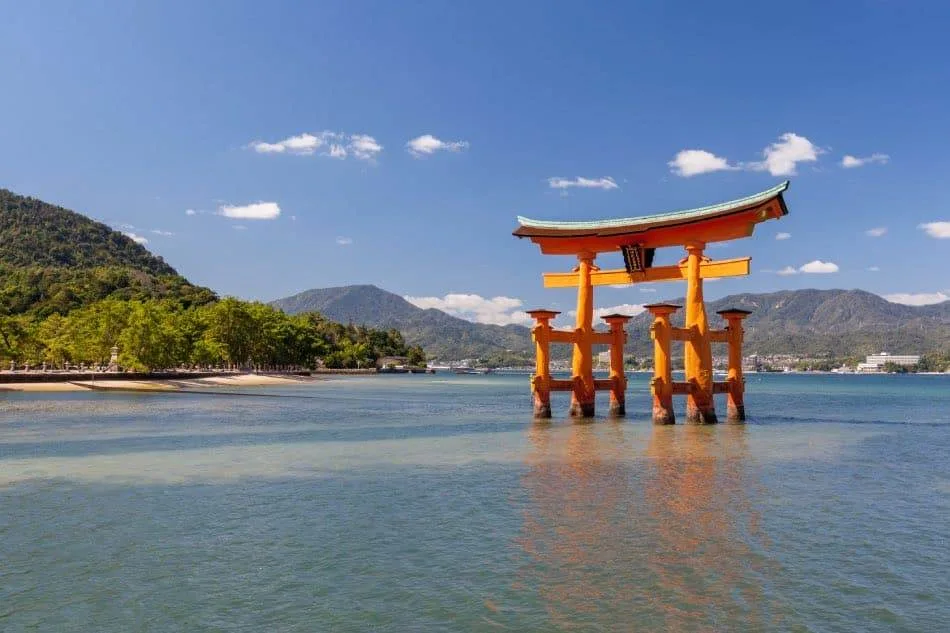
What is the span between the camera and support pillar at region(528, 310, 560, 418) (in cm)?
2798

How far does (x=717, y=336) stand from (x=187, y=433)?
2183 centimetres

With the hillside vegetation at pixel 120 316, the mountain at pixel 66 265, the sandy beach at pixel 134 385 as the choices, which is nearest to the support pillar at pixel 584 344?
the sandy beach at pixel 134 385

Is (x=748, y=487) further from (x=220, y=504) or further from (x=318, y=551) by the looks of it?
(x=220, y=504)

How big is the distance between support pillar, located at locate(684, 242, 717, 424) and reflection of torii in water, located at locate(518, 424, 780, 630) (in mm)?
9715

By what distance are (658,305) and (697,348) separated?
271 centimetres

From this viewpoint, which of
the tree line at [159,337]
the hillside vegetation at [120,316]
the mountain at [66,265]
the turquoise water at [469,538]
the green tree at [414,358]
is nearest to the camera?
the turquoise water at [469,538]

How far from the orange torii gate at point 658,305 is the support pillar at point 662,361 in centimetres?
4

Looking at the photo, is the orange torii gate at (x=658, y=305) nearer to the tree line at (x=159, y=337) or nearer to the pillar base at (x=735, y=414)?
the pillar base at (x=735, y=414)

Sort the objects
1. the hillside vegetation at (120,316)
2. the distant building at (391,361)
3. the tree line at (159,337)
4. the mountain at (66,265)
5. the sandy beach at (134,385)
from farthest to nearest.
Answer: the distant building at (391,361)
the mountain at (66,265)
the hillside vegetation at (120,316)
the tree line at (159,337)
the sandy beach at (134,385)

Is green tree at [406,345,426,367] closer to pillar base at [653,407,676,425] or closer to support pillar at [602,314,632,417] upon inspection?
support pillar at [602,314,632,417]

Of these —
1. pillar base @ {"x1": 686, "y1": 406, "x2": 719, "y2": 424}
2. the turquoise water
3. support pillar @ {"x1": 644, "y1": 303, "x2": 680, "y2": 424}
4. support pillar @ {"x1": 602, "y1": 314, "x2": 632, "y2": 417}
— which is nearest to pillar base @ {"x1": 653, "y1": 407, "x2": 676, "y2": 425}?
support pillar @ {"x1": 644, "y1": 303, "x2": 680, "y2": 424}

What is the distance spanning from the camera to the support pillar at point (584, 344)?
2962 cm

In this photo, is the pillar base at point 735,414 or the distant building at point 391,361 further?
the distant building at point 391,361

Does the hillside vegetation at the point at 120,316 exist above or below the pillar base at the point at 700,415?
above
